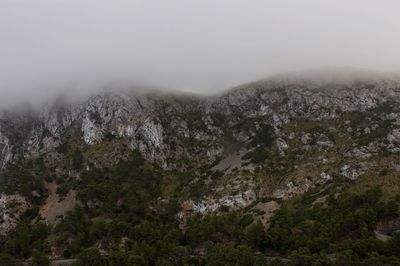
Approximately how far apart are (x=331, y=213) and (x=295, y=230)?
17004 mm

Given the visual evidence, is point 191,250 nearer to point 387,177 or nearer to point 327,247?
point 327,247

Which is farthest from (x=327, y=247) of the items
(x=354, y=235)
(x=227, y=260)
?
(x=227, y=260)

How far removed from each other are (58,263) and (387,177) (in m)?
150

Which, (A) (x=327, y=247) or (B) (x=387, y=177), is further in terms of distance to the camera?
(B) (x=387, y=177)

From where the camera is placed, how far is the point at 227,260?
151875mm

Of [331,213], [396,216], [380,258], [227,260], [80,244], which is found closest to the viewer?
[380,258]

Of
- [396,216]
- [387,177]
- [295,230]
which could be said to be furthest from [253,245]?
[387,177]

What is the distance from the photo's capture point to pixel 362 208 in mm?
170500

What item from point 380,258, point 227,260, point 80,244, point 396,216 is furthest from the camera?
point 80,244

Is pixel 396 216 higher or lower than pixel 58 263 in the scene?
higher

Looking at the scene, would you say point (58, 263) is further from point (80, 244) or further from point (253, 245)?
point (253, 245)

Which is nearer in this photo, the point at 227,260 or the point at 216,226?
the point at 227,260

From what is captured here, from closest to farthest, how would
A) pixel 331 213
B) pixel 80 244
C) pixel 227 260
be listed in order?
pixel 227 260 < pixel 331 213 < pixel 80 244

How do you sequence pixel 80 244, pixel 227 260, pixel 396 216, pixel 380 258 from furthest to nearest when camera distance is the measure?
pixel 80 244
pixel 396 216
pixel 227 260
pixel 380 258
